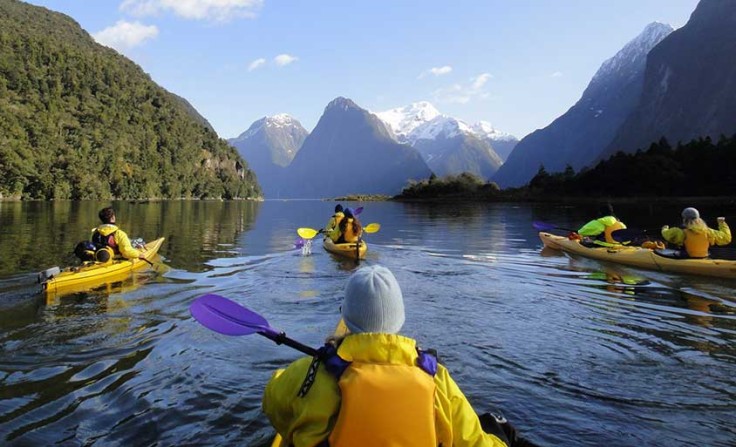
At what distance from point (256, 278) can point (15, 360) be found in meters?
7.34

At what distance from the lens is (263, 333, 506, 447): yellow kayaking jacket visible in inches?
116

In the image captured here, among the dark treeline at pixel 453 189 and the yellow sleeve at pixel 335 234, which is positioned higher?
the dark treeline at pixel 453 189

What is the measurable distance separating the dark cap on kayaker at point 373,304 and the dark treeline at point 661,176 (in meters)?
75.2

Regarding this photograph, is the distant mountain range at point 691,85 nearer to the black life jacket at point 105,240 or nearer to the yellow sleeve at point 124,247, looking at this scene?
the yellow sleeve at point 124,247

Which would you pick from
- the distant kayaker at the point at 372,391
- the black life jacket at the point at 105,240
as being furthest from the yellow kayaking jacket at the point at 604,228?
the distant kayaker at the point at 372,391

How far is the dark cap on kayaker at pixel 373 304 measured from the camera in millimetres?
3029

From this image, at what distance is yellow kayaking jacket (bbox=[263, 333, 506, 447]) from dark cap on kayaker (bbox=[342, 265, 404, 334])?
0.08 meters

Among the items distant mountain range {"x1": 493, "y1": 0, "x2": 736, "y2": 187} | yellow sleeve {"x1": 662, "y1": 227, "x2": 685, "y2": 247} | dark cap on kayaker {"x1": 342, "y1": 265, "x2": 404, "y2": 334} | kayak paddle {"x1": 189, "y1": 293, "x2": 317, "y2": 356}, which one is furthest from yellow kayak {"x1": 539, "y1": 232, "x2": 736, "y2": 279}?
distant mountain range {"x1": 493, "y1": 0, "x2": 736, "y2": 187}

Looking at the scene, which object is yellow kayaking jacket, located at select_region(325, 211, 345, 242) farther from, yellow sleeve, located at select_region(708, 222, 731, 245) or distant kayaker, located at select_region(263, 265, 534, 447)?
distant kayaker, located at select_region(263, 265, 534, 447)

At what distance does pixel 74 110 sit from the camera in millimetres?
124188

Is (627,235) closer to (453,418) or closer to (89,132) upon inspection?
(453,418)

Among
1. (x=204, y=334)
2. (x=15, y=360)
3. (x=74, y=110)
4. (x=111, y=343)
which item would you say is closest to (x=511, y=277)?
(x=204, y=334)

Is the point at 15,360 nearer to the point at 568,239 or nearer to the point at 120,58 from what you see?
the point at 568,239

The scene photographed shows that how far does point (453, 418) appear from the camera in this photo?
3.10m
